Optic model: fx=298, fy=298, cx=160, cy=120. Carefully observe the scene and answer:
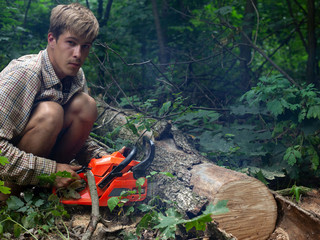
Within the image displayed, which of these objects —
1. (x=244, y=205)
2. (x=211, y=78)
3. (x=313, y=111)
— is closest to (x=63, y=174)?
(x=244, y=205)

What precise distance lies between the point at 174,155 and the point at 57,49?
58.2 inches

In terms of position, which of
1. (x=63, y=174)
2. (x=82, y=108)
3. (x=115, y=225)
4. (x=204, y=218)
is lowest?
(x=115, y=225)

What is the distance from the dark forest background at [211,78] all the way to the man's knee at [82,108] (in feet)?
1.94

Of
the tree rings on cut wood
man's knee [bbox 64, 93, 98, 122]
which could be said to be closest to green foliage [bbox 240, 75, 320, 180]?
the tree rings on cut wood

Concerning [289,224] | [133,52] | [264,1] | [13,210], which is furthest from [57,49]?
[264,1]

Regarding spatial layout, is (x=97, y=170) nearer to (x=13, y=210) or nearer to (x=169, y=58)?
(x=13, y=210)

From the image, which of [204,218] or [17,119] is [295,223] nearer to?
[204,218]

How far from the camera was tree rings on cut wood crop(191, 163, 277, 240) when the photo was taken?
2219 millimetres

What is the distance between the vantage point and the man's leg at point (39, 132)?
2.30m

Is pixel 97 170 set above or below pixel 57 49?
below

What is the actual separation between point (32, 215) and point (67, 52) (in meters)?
1.34

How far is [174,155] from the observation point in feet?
9.88

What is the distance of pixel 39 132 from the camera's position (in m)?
2.30

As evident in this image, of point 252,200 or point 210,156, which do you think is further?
point 210,156
